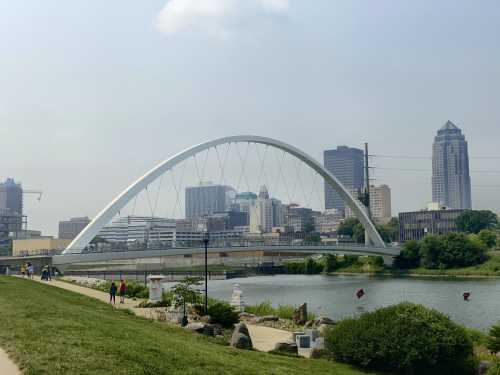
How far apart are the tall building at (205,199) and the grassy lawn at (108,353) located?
178 metres

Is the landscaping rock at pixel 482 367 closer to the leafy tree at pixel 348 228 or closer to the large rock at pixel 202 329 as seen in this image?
the large rock at pixel 202 329

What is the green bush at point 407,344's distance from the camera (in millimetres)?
11305

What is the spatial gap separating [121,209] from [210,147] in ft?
40.0

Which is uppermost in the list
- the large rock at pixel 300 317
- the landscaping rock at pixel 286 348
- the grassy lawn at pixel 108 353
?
the grassy lawn at pixel 108 353

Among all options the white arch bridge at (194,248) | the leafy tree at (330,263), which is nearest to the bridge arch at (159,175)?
the white arch bridge at (194,248)

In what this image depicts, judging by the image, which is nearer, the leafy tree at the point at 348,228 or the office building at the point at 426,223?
the office building at the point at 426,223

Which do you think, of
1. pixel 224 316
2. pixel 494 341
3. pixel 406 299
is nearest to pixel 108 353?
pixel 224 316

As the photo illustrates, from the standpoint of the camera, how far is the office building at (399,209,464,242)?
402 feet

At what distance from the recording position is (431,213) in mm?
124875

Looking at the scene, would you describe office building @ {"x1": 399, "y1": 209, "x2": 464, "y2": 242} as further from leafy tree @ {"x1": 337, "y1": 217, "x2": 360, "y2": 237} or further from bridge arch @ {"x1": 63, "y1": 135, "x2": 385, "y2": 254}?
bridge arch @ {"x1": 63, "y1": 135, "x2": 385, "y2": 254}

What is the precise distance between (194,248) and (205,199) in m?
150

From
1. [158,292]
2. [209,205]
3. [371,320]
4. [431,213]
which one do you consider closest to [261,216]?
[209,205]

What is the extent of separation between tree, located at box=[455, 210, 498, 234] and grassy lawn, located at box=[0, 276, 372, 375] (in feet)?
353

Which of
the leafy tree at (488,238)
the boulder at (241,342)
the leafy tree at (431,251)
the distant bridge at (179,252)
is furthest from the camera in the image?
the leafy tree at (488,238)
